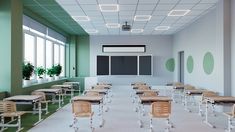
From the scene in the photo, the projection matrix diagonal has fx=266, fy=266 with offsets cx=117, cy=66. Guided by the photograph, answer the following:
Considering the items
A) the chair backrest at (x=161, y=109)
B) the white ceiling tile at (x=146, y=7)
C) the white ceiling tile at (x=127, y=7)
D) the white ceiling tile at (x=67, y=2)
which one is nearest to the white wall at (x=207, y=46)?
the white ceiling tile at (x=146, y=7)

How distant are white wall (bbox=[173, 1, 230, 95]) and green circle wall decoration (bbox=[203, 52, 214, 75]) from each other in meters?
0.14

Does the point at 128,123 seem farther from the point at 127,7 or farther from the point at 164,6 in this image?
the point at 164,6

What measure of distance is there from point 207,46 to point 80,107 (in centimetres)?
583

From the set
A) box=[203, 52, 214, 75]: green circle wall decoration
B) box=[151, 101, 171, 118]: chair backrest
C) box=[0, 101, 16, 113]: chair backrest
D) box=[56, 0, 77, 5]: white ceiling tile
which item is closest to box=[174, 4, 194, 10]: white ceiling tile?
box=[203, 52, 214, 75]: green circle wall decoration

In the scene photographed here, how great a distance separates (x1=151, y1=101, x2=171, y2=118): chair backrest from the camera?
539 cm

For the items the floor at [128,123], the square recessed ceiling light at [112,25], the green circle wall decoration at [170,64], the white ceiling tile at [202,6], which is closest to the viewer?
the floor at [128,123]

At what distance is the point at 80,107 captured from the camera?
5.43 metres

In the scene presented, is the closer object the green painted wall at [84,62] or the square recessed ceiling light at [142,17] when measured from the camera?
the square recessed ceiling light at [142,17]

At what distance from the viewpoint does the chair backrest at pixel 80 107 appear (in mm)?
5398

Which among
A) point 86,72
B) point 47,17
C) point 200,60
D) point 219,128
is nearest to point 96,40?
point 86,72

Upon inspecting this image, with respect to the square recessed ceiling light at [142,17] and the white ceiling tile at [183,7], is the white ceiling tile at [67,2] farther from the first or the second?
the white ceiling tile at [183,7]

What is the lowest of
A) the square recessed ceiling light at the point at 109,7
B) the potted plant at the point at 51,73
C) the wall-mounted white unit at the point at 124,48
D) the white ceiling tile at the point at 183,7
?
the potted plant at the point at 51,73

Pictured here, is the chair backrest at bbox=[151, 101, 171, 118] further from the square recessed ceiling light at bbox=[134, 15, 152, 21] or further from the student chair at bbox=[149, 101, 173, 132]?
the square recessed ceiling light at bbox=[134, 15, 152, 21]

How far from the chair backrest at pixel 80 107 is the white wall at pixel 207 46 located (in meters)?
4.15
